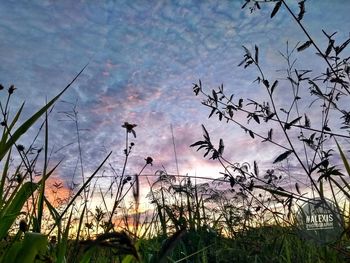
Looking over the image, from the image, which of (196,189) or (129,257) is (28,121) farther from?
(196,189)

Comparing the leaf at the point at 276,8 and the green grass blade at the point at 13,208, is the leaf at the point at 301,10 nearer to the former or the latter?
the leaf at the point at 276,8

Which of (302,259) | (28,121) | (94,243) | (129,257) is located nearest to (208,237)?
(302,259)

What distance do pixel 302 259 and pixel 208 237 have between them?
3.37 feet

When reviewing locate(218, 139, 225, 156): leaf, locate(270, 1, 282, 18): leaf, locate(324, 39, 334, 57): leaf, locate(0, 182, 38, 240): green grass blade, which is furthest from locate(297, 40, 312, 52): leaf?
locate(0, 182, 38, 240): green grass blade

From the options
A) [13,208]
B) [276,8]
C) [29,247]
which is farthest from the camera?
[276,8]

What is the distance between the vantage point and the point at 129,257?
1962 mm

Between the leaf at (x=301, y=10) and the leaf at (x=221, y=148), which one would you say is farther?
the leaf at (x=221, y=148)

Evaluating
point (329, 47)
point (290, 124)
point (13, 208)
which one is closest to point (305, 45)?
point (329, 47)

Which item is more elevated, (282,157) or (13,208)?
(282,157)

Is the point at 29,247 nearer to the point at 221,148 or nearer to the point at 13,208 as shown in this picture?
the point at 13,208

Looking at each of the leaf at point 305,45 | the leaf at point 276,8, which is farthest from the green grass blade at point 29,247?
the leaf at point 305,45

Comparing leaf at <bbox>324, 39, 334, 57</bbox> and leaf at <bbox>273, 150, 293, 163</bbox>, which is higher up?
leaf at <bbox>324, 39, 334, 57</bbox>

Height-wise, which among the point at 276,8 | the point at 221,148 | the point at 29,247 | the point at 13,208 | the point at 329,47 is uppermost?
the point at 276,8

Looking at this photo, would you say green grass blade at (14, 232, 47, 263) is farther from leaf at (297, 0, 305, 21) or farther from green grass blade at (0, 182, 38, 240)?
leaf at (297, 0, 305, 21)
